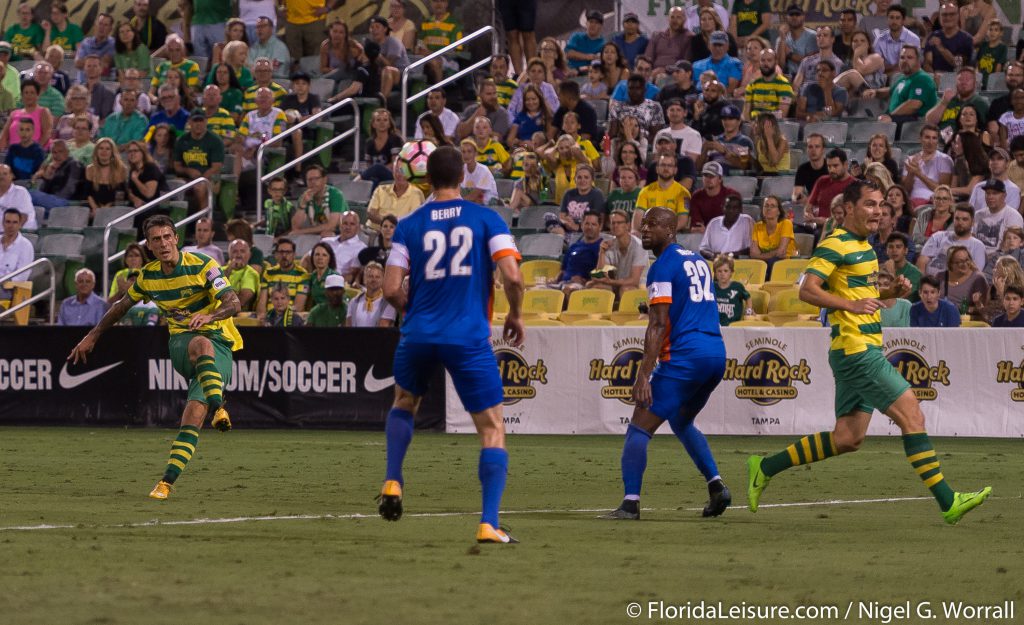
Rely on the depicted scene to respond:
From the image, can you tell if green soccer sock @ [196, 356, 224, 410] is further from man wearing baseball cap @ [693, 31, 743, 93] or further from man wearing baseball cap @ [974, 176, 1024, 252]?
man wearing baseball cap @ [693, 31, 743, 93]

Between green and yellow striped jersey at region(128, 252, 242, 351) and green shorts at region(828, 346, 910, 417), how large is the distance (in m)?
4.90

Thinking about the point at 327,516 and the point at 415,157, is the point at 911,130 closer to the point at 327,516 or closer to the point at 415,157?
the point at 415,157

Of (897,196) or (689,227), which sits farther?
(689,227)

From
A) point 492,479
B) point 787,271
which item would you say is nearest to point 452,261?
point 492,479

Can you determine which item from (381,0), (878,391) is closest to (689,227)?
(381,0)

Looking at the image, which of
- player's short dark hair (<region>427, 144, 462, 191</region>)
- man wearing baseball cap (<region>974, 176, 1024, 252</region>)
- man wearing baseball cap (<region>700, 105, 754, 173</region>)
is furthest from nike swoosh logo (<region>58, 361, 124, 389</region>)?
player's short dark hair (<region>427, 144, 462, 191</region>)

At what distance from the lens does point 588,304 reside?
20.0 metres

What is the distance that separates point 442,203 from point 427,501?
3300 millimetres

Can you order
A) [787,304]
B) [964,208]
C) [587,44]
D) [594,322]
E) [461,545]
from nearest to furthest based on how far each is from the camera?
[461,545]
[964,208]
[594,322]
[787,304]
[587,44]

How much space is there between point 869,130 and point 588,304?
5.30 metres

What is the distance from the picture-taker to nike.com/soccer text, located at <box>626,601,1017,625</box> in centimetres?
653

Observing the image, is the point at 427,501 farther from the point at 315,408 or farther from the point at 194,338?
the point at 315,408

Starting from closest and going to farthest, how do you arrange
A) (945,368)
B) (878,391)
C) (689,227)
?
1. (878,391)
2. (945,368)
3. (689,227)

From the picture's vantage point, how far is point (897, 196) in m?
19.8
